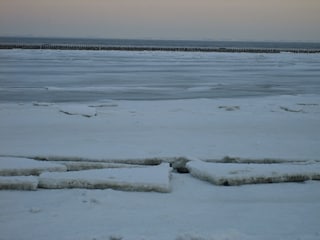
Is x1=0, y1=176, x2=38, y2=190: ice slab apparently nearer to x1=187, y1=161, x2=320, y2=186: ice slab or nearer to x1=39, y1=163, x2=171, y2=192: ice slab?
x1=39, y1=163, x2=171, y2=192: ice slab

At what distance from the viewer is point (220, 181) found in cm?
469

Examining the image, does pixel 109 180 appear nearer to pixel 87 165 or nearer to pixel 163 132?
pixel 87 165

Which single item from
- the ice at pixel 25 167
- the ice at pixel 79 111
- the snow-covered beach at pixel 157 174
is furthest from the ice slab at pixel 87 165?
the ice at pixel 79 111

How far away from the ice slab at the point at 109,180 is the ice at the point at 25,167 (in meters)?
0.22

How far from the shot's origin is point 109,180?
4.51m

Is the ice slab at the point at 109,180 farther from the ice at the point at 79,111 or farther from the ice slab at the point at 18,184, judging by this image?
the ice at the point at 79,111

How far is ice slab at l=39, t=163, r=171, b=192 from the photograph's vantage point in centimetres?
444

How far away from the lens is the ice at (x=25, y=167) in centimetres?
483

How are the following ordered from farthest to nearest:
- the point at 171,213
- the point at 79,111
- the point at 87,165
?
the point at 79,111
the point at 87,165
the point at 171,213

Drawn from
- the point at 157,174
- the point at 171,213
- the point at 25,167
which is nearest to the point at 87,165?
the point at 25,167

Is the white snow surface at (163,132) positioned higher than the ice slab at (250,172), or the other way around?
the ice slab at (250,172)

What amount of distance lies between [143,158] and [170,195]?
1.33 m

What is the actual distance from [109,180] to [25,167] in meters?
1.01

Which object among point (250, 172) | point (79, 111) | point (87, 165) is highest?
point (250, 172)
